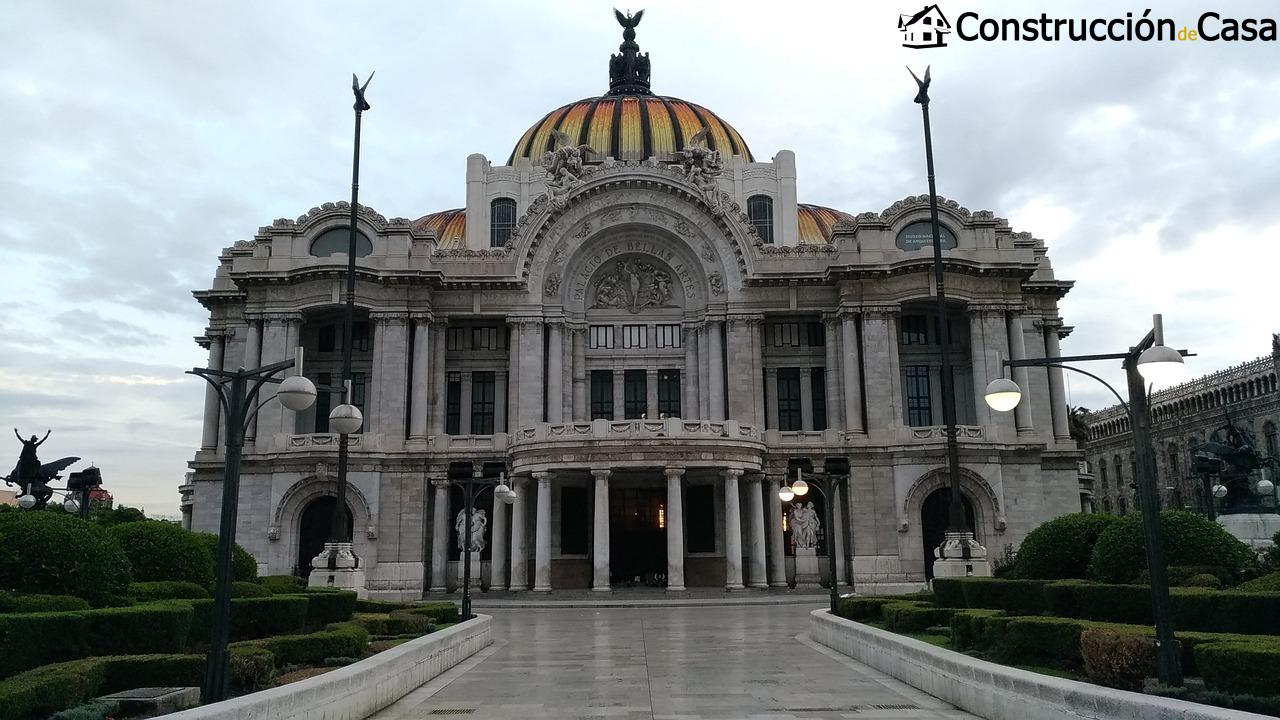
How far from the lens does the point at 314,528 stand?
51.3 metres

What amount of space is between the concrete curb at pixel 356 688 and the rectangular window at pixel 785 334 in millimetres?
35511

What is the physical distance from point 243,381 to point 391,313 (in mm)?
39116

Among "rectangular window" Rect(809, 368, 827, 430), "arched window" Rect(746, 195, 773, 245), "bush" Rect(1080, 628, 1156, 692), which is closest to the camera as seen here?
"bush" Rect(1080, 628, 1156, 692)

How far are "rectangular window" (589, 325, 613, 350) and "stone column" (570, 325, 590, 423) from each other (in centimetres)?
62

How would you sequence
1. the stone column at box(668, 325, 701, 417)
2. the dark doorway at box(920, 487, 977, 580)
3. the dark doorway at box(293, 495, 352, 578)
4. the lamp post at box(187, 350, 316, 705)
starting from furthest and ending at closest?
the stone column at box(668, 325, 701, 417), the dark doorway at box(920, 487, 977, 580), the dark doorway at box(293, 495, 352, 578), the lamp post at box(187, 350, 316, 705)

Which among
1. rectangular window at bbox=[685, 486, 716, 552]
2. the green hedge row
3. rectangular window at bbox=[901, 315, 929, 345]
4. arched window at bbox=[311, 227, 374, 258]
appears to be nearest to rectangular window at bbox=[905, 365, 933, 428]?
rectangular window at bbox=[901, 315, 929, 345]

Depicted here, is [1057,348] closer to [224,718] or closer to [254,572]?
[254,572]

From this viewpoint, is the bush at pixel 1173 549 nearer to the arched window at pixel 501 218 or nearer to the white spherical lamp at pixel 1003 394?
the white spherical lamp at pixel 1003 394

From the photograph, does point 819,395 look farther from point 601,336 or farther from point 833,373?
point 601,336

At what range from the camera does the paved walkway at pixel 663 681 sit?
49.4ft

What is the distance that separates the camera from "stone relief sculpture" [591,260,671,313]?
→ 56.1m

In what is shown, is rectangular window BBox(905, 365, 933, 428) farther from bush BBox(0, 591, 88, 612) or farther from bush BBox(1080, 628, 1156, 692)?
bush BBox(0, 591, 88, 612)

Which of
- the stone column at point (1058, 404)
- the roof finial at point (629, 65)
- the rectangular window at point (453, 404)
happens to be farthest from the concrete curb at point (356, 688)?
the roof finial at point (629, 65)

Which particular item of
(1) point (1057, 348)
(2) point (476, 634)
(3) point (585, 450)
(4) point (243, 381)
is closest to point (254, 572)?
(2) point (476, 634)
